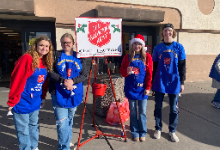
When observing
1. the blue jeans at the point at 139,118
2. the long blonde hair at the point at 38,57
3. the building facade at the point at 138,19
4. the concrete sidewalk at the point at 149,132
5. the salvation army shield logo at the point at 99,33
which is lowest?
the concrete sidewalk at the point at 149,132

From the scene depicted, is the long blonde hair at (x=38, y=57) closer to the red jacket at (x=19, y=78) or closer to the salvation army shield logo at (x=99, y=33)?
the red jacket at (x=19, y=78)

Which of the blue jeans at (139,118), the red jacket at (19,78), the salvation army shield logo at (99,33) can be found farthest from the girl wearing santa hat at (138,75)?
the red jacket at (19,78)

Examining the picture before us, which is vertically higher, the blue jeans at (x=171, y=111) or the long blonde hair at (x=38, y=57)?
the long blonde hair at (x=38, y=57)

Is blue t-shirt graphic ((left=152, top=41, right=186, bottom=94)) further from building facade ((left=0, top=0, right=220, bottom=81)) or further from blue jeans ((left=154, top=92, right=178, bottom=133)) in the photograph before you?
building facade ((left=0, top=0, right=220, bottom=81))

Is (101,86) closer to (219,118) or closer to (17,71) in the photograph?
(17,71)

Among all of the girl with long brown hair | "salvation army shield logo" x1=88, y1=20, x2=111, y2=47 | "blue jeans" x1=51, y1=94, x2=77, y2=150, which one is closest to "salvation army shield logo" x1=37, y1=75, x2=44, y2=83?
the girl with long brown hair

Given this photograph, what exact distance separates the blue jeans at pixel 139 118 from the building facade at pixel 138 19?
4.33 metres

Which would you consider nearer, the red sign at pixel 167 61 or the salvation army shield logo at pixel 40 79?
the salvation army shield logo at pixel 40 79

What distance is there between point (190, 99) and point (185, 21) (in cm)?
421

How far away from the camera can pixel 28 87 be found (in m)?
2.27

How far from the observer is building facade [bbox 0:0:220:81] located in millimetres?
6082

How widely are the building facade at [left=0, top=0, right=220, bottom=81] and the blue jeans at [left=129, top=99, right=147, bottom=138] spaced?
4.33 m

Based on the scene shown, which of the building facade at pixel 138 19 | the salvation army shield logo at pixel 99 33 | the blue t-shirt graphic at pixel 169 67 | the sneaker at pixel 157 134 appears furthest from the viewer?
the building facade at pixel 138 19

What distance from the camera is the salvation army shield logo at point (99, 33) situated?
284 centimetres
